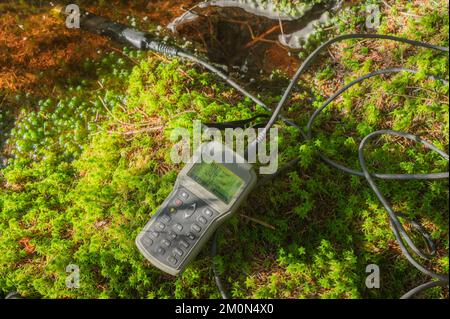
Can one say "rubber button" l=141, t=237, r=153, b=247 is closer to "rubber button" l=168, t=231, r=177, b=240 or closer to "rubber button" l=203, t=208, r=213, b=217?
"rubber button" l=168, t=231, r=177, b=240

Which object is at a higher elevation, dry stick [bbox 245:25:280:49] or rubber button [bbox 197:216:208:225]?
dry stick [bbox 245:25:280:49]

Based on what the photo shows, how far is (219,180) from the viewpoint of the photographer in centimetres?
219

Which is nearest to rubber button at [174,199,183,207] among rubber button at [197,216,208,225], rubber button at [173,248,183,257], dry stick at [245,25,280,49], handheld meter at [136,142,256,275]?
handheld meter at [136,142,256,275]

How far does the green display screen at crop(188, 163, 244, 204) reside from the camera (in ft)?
7.14

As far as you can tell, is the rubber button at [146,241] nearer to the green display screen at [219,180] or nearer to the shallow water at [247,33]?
the green display screen at [219,180]

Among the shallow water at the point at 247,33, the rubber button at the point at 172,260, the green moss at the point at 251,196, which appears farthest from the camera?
the shallow water at the point at 247,33

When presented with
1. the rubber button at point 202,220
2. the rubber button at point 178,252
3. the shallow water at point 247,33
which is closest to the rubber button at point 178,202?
the rubber button at point 202,220

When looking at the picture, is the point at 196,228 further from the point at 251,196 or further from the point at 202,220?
the point at 251,196

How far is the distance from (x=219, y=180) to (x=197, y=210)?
7.5 inches

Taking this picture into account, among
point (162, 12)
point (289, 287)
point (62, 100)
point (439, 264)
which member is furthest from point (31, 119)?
point (439, 264)

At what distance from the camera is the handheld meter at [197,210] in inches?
85.0

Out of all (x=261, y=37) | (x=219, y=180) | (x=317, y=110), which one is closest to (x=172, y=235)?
(x=219, y=180)

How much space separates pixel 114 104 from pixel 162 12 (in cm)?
87

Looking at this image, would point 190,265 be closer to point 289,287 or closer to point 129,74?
point 289,287
